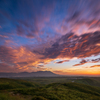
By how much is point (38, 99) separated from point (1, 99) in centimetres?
1038

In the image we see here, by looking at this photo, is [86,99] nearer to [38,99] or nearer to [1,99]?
[38,99]

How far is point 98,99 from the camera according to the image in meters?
34.9

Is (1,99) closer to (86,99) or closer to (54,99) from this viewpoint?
(54,99)

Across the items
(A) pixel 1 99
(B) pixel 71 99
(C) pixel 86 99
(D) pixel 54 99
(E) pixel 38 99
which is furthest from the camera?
(C) pixel 86 99

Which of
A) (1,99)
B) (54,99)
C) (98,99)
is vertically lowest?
(98,99)

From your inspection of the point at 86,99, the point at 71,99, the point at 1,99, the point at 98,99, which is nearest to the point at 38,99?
the point at 1,99

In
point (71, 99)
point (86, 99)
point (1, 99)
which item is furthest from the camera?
point (86, 99)

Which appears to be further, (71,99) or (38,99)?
(71,99)

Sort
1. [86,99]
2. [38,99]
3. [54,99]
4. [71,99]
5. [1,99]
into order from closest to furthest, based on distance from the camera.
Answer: [1,99] < [38,99] < [54,99] < [71,99] < [86,99]

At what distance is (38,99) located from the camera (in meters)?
21.3

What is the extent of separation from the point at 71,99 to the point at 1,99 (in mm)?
27680

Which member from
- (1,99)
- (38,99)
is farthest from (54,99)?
(1,99)

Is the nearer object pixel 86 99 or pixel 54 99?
pixel 54 99

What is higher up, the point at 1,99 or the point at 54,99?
the point at 1,99
